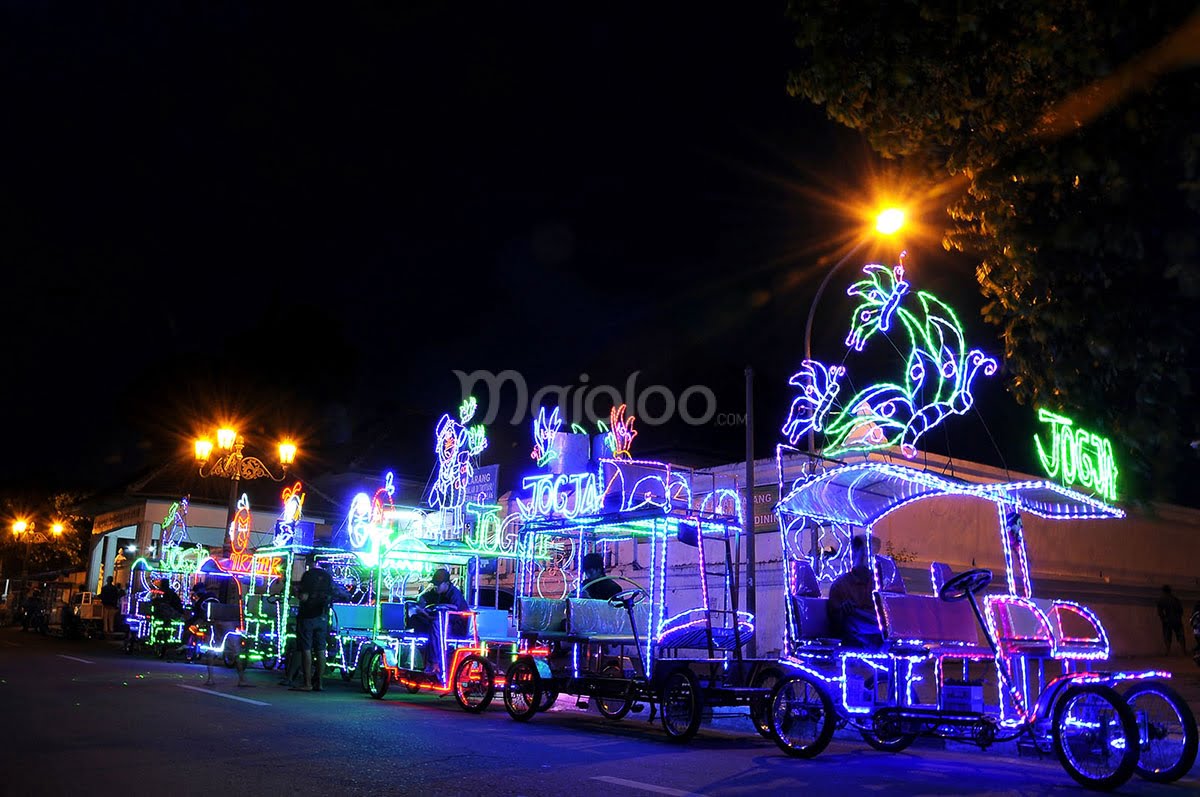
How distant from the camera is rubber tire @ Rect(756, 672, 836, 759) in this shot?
9445mm

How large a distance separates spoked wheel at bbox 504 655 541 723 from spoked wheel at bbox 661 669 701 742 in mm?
2078

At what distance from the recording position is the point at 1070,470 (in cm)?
1059

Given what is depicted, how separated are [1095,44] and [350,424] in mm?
42298

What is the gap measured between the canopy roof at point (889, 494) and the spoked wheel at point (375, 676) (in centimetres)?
674

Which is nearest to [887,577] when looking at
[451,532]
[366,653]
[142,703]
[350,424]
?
[366,653]

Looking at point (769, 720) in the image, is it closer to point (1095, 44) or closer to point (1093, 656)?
point (1093, 656)

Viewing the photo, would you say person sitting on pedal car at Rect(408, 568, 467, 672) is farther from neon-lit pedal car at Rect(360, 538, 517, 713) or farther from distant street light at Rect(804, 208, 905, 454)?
distant street light at Rect(804, 208, 905, 454)

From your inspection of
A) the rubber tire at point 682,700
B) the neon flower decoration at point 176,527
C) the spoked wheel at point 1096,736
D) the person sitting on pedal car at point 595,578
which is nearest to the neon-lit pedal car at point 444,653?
the person sitting on pedal car at point 595,578

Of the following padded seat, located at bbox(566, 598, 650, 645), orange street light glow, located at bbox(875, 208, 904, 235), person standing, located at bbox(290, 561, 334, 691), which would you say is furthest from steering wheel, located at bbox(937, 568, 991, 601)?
person standing, located at bbox(290, 561, 334, 691)

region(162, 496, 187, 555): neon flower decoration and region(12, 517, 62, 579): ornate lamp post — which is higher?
region(12, 517, 62, 579): ornate lamp post

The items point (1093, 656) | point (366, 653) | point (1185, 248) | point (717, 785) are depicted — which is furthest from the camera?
point (366, 653)

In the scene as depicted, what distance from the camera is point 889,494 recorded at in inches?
539

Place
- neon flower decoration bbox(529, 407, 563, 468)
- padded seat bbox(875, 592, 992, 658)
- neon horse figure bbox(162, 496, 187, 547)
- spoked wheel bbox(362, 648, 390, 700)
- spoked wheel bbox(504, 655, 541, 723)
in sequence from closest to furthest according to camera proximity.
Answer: padded seat bbox(875, 592, 992, 658), spoked wheel bbox(504, 655, 541, 723), spoked wheel bbox(362, 648, 390, 700), neon flower decoration bbox(529, 407, 563, 468), neon horse figure bbox(162, 496, 187, 547)

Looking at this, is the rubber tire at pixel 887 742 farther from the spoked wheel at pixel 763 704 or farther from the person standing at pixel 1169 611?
the person standing at pixel 1169 611
